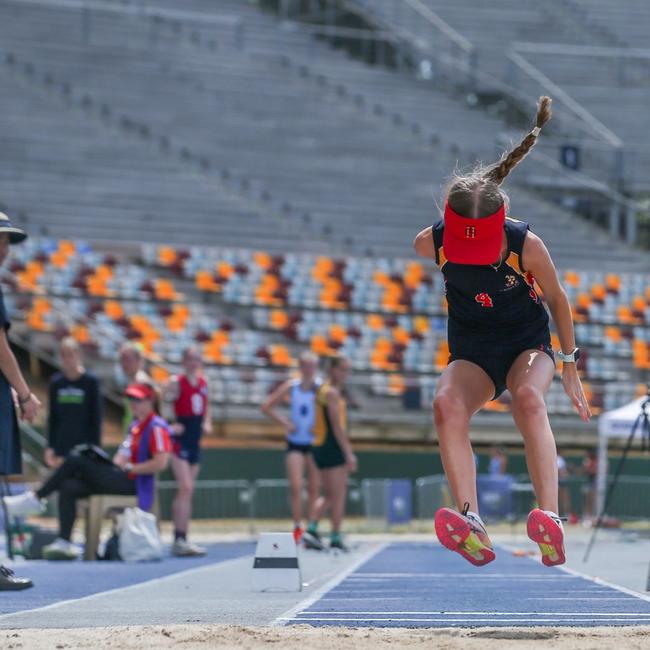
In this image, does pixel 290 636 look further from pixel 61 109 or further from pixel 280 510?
pixel 61 109

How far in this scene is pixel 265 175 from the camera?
30.9 metres

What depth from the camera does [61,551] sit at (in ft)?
39.8

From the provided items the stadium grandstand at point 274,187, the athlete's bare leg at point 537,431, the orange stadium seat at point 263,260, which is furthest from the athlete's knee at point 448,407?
the orange stadium seat at point 263,260

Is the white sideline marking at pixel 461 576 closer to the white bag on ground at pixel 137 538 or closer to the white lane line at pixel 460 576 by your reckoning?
the white lane line at pixel 460 576

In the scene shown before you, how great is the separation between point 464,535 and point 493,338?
3.18 ft

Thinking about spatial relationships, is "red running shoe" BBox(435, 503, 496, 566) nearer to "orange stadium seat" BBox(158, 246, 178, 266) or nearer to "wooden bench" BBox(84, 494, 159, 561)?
"wooden bench" BBox(84, 494, 159, 561)

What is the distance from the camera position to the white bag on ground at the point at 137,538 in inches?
474

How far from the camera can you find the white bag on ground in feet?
39.5

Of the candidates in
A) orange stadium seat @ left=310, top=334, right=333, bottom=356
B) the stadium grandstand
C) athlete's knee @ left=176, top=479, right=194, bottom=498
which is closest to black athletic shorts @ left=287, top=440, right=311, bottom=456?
athlete's knee @ left=176, top=479, right=194, bottom=498

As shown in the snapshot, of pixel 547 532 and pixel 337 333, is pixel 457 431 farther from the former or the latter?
pixel 337 333

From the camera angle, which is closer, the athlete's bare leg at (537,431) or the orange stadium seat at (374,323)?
the athlete's bare leg at (537,431)

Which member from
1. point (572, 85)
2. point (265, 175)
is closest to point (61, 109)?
point (265, 175)

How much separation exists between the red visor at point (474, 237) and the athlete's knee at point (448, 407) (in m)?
0.61

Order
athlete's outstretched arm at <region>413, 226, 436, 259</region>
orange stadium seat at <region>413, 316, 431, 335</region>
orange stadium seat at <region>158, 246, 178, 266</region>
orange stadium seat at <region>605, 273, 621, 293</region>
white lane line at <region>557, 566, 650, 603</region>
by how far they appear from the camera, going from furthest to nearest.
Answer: orange stadium seat at <region>605, 273, 621, 293</region> → orange stadium seat at <region>158, 246, 178, 266</region> → orange stadium seat at <region>413, 316, 431, 335</region> → white lane line at <region>557, 566, 650, 603</region> → athlete's outstretched arm at <region>413, 226, 436, 259</region>
